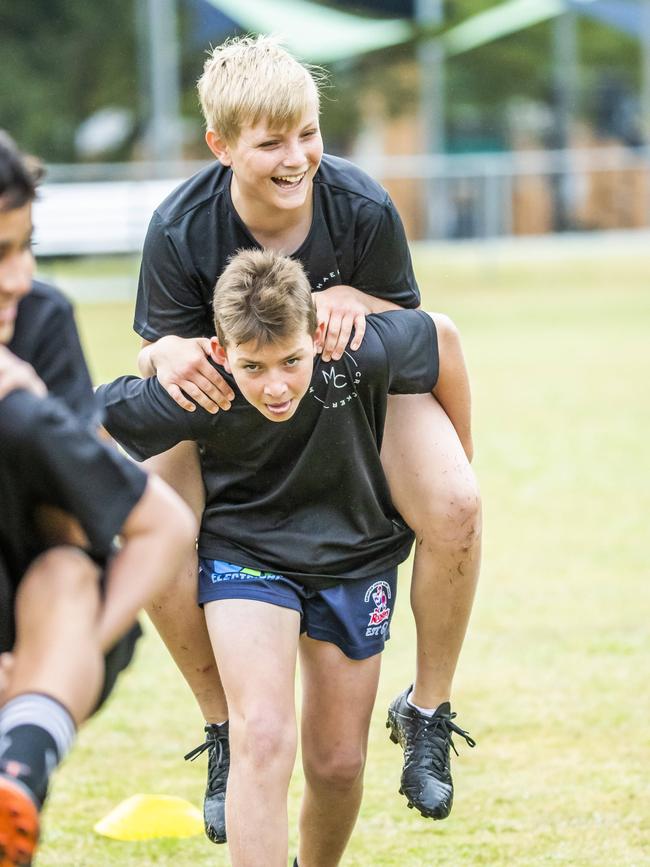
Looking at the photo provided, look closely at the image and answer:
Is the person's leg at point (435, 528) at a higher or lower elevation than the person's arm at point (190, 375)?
lower

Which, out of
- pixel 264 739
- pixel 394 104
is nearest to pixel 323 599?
pixel 264 739

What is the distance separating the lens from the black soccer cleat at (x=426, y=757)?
450cm

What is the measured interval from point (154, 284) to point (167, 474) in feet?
1.76

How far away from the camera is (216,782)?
14.9 feet

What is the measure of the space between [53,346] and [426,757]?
2.04 metres

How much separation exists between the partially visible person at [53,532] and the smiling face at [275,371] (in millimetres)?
812

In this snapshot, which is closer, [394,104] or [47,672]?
[47,672]

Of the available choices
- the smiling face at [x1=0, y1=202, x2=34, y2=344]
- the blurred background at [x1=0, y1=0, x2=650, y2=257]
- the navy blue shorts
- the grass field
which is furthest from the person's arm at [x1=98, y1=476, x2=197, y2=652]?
the blurred background at [x1=0, y1=0, x2=650, y2=257]

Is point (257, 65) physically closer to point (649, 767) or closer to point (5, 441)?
point (5, 441)

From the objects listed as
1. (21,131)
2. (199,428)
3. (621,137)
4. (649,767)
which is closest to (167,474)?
(199,428)

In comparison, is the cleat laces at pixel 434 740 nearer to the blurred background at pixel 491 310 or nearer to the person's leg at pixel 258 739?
the blurred background at pixel 491 310

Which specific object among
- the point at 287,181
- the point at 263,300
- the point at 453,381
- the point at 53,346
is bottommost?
the point at 453,381

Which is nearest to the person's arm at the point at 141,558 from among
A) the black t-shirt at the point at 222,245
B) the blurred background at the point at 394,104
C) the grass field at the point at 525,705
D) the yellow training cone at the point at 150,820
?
the black t-shirt at the point at 222,245

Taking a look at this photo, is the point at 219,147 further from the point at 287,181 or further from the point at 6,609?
the point at 6,609
